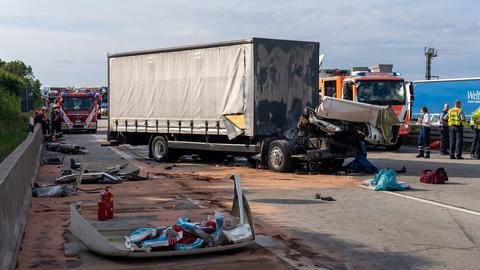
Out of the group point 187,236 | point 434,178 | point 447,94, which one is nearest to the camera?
point 187,236

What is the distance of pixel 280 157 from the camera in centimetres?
1528

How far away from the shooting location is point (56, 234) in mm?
7953

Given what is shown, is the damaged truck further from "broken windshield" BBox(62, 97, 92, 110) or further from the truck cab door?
"broken windshield" BBox(62, 97, 92, 110)

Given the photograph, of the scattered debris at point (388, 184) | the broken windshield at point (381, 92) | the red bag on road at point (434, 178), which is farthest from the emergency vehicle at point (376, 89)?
the scattered debris at point (388, 184)

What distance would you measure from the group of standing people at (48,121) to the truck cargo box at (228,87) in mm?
11010

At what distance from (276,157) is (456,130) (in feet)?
24.6

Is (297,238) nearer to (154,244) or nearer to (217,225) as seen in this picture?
(217,225)

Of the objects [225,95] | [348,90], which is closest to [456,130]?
[348,90]

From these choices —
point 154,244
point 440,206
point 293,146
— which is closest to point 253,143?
point 293,146

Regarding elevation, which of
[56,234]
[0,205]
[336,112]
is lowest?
[56,234]

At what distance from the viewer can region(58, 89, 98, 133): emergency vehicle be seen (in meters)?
37.2

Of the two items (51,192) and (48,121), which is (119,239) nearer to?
(51,192)

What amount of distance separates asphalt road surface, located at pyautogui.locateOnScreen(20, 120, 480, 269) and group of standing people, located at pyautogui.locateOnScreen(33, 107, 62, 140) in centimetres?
1635

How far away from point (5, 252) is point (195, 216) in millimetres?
3820
